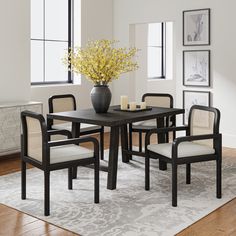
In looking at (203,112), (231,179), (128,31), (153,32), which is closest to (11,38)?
(128,31)

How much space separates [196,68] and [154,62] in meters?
2.64

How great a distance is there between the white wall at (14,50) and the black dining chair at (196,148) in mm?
2345

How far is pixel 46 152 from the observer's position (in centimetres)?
318

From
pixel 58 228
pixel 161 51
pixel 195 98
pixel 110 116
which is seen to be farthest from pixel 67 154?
pixel 161 51

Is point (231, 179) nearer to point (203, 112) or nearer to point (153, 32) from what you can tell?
point (203, 112)

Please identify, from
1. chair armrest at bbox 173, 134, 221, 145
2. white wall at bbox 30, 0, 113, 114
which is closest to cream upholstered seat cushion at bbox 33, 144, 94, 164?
chair armrest at bbox 173, 134, 221, 145

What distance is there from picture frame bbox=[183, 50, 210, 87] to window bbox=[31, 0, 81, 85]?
5.64ft

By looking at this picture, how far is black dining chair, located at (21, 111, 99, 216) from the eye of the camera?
3.19m

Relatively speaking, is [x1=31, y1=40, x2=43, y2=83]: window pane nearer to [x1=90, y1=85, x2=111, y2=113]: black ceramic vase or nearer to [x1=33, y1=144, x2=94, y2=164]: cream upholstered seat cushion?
[x1=90, y1=85, x2=111, y2=113]: black ceramic vase

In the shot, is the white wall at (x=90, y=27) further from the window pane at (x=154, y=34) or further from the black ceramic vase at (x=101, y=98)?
the black ceramic vase at (x=101, y=98)

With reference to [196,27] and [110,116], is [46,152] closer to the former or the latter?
[110,116]

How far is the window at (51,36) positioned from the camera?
6145 mm

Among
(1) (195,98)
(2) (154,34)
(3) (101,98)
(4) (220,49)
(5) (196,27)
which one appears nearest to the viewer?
(3) (101,98)

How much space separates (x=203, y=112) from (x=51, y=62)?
3132 mm
